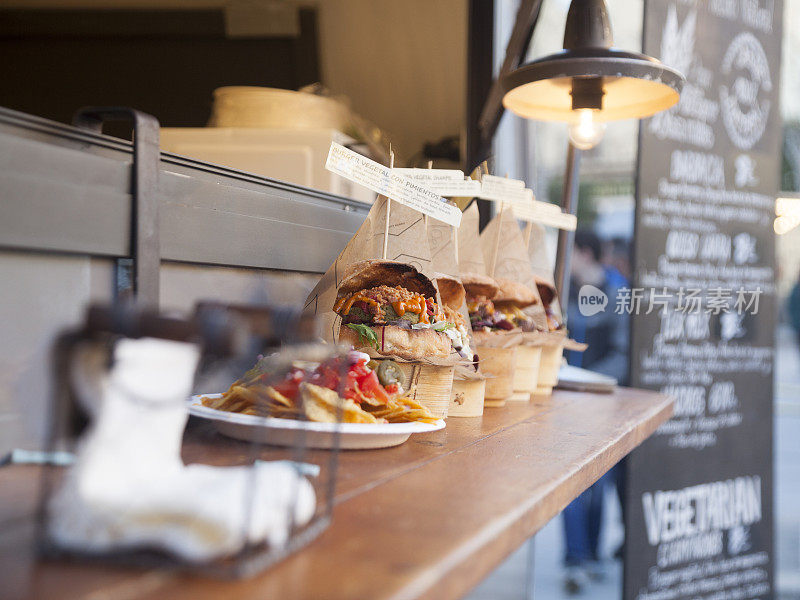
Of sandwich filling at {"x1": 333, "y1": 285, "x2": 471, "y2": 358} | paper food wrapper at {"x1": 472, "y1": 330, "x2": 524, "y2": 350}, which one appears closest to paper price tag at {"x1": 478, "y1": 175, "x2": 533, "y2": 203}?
paper food wrapper at {"x1": 472, "y1": 330, "x2": 524, "y2": 350}

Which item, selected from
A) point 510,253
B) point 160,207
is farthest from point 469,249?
point 160,207

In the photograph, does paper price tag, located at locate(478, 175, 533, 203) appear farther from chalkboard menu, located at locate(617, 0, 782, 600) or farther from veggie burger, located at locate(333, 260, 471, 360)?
chalkboard menu, located at locate(617, 0, 782, 600)

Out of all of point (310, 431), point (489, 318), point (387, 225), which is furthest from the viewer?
point (489, 318)

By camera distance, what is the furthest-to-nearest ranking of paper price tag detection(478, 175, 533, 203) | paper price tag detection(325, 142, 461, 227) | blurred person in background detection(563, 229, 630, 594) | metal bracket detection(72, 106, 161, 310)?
blurred person in background detection(563, 229, 630, 594)
paper price tag detection(478, 175, 533, 203)
paper price tag detection(325, 142, 461, 227)
metal bracket detection(72, 106, 161, 310)

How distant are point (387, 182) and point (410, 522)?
809mm

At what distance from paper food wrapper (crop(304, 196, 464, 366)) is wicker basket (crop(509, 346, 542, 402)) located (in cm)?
47

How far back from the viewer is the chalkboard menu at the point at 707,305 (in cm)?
283

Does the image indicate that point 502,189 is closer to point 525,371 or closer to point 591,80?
point 591,80

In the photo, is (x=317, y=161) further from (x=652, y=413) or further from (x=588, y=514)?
(x=588, y=514)

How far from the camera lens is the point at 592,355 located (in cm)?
443

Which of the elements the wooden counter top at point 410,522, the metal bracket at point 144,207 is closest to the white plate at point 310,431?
the wooden counter top at point 410,522

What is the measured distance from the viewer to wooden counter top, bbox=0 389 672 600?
55cm

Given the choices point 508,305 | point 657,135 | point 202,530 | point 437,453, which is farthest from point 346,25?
point 202,530

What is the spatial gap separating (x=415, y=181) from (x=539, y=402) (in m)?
0.69
